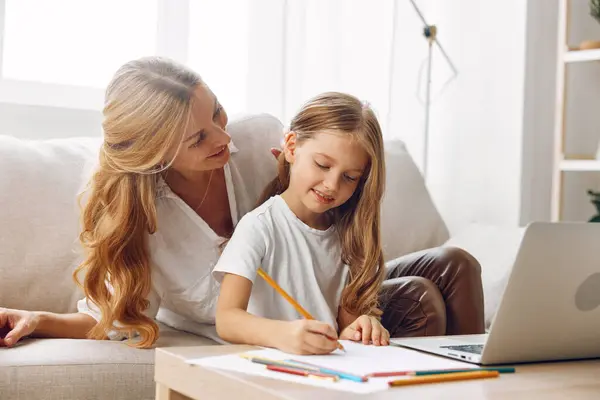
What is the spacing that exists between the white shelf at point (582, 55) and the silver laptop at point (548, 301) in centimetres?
179

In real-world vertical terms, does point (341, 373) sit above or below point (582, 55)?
below

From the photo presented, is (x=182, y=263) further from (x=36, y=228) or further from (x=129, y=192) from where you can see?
(x=36, y=228)

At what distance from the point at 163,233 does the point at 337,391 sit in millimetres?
855

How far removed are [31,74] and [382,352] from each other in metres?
1.80

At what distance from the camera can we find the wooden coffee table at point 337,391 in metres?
0.77

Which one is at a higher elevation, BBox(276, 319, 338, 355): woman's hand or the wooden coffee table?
BBox(276, 319, 338, 355): woman's hand

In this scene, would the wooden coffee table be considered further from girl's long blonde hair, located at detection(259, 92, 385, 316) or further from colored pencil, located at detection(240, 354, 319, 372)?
girl's long blonde hair, located at detection(259, 92, 385, 316)

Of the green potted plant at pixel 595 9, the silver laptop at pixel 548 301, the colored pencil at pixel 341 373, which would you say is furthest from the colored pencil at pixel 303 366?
the green potted plant at pixel 595 9

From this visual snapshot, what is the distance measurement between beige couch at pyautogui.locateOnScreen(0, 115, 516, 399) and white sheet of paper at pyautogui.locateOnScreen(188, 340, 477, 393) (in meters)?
0.41

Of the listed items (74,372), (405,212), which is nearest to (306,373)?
(74,372)

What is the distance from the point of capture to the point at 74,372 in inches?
49.8

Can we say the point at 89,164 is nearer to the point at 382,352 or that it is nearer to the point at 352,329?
the point at 352,329

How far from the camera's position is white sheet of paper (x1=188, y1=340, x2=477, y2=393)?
0.81 m

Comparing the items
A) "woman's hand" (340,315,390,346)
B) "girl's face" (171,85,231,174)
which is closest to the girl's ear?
"girl's face" (171,85,231,174)
